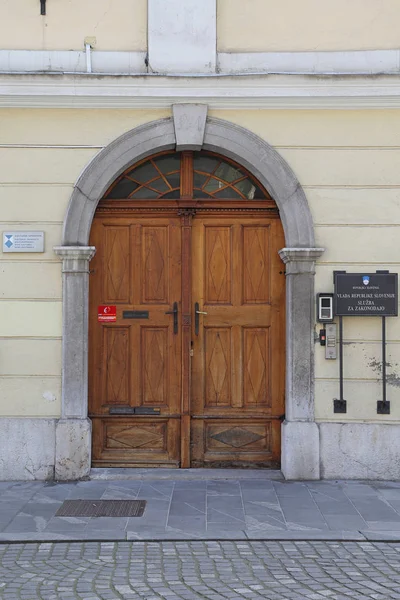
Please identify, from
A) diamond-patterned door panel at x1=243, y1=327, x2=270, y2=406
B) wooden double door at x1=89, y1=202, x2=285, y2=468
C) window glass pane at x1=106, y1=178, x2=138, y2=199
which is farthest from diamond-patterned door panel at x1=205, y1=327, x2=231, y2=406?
window glass pane at x1=106, y1=178, x2=138, y2=199

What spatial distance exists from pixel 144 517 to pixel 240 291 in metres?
2.69

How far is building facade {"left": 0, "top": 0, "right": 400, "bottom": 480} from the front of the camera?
24.4ft

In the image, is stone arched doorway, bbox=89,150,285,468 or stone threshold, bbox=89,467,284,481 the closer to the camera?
stone threshold, bbox=89,467,284,481

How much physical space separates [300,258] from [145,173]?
1973mm

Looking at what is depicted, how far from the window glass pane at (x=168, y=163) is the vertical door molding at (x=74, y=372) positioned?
1.25 metres

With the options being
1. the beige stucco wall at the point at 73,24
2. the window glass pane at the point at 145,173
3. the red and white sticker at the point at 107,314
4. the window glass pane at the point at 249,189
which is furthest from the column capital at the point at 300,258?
the beige stucco wall at the point at 73,24

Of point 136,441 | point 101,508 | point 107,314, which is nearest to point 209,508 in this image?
point 101,508

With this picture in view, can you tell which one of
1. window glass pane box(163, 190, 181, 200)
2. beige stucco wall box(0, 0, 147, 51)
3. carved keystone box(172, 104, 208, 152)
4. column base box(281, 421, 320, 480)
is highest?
beige stucco wall box(0, 0, 147, 51)

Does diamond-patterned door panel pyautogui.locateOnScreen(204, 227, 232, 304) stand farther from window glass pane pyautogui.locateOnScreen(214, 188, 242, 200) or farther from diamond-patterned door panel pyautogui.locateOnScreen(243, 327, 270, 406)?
diamond-patterned door panel pyautogui.locateOnScreen(243, 327, 270, 406)

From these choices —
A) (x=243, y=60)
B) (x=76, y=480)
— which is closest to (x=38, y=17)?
(x=243, y=60)

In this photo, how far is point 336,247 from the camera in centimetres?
754

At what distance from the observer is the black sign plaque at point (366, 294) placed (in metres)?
7.46

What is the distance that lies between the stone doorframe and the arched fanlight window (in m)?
0.25

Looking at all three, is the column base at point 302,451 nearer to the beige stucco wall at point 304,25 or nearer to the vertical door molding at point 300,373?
the vertical door molding at point 300,373
